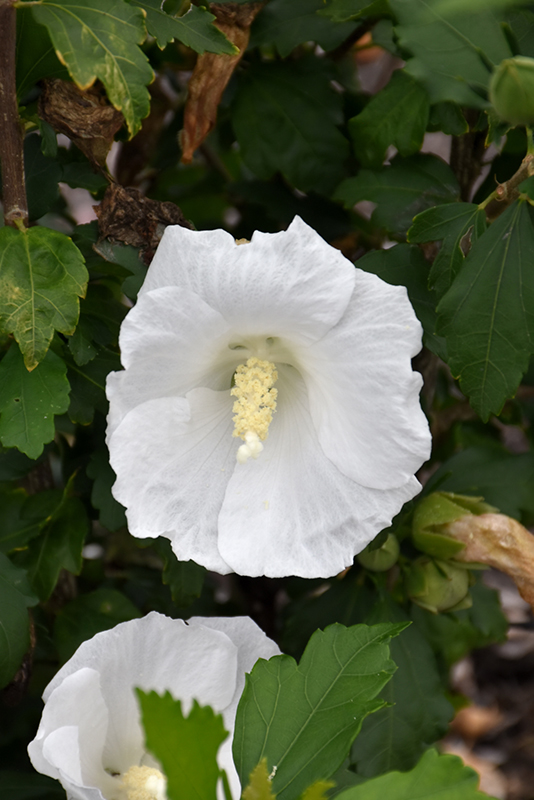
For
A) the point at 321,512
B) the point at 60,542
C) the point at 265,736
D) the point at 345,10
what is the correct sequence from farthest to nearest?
1. the point at 60,542
2. the point at 345,10
3. the point at 321,512
4. the point at 265,736

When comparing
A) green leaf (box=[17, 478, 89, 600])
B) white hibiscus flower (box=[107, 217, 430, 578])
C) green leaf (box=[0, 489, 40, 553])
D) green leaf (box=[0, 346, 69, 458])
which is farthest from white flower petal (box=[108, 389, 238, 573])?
green leaf (box=[0, 489, 40, 553])

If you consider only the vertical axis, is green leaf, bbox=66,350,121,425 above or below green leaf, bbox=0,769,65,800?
above

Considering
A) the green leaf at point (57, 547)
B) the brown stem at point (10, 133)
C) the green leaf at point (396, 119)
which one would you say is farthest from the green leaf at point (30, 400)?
the green leaf at point (396, 119)

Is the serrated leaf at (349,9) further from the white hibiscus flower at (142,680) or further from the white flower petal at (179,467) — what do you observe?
the white hibiscus flower at (142,680)

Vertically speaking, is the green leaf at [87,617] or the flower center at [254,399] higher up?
the flower center at [254,399]

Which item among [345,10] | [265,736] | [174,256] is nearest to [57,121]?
[174,256]

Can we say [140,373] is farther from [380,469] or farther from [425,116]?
[425,116]

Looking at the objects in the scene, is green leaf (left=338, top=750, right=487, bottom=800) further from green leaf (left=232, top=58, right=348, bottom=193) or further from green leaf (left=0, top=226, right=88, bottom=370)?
green leaf (left=232, top=58, right=348, bottom=193)
